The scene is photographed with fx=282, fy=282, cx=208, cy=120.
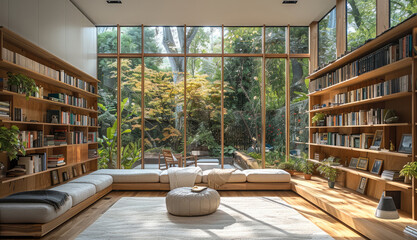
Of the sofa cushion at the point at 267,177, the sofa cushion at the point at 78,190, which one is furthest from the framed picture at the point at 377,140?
the sofa cushion at the point at 78,190

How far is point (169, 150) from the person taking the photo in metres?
7.48

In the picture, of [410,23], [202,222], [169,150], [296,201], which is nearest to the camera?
[410,23]

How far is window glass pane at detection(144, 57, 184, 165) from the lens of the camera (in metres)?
7.51

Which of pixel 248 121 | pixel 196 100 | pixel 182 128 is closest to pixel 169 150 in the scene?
pixel 182 128

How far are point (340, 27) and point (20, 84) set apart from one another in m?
6.06

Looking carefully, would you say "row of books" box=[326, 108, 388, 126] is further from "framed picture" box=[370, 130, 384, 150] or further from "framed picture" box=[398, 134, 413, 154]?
"framed picture" box=[398, 134, 413, 154]

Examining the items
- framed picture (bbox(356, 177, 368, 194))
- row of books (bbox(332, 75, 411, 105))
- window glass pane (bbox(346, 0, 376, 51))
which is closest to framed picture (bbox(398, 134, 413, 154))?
row of books (bbox(332, 75, 411, 105))

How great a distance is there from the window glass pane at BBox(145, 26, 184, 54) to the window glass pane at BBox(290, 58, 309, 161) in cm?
312

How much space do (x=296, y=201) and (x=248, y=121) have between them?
2811 mm

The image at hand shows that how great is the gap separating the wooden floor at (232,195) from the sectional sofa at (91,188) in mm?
101

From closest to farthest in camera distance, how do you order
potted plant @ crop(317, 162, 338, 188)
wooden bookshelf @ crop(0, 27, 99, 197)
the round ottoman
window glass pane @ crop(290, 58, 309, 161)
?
wooden bookshelf @ crop(0, 27, 99, 197)
the round ottoman
potted plant @ crop(317, 162, 338, 188)
window glass pane @ crop(290, 58, 309, 161)

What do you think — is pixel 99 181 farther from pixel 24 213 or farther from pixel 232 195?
pixel 232 195

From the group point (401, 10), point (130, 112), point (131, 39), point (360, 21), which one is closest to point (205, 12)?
point (131, 39)

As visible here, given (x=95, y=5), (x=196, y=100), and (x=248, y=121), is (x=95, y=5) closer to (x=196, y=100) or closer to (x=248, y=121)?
(x=196, y=100)
